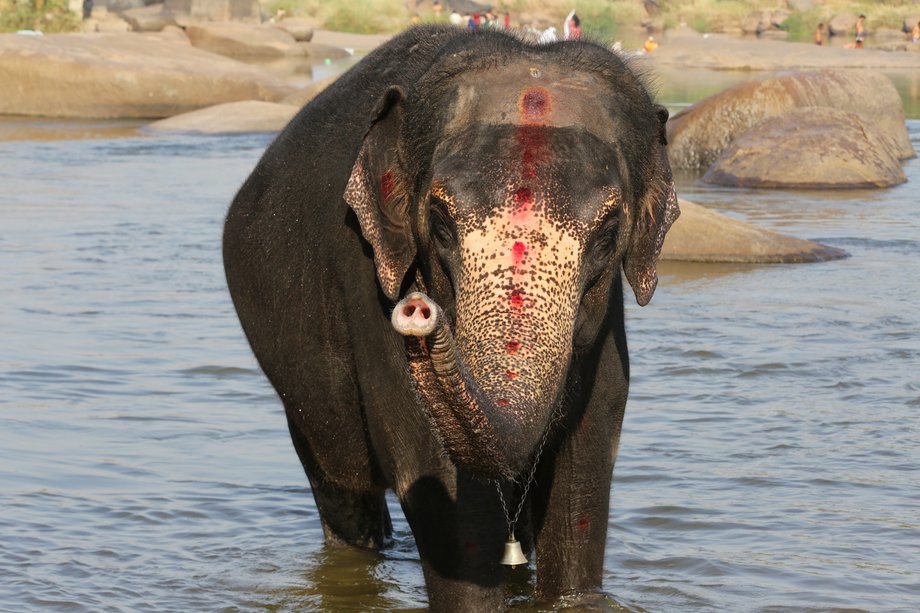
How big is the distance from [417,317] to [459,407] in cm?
25

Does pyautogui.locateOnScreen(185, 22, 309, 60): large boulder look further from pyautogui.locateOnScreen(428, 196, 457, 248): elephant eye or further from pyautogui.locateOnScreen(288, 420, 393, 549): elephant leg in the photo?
pyautogui.locateOnScreen(428, 196, 457, 248): elephant eye

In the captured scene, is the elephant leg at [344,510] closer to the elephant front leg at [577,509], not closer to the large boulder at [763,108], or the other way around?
the elephant front leg at [577,509]

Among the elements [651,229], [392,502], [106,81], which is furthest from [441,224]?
[106,81]

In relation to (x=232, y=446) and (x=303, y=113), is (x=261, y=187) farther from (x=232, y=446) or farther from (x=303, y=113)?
(x=232, y=446)

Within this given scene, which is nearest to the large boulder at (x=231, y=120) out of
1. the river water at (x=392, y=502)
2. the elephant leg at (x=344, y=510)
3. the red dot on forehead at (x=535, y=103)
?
the river water at (x=392, y=502)

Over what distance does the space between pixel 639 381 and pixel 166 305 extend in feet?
10.6

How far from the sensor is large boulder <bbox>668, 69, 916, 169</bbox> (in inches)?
725

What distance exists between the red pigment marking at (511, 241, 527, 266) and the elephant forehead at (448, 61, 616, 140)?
41 centimetres

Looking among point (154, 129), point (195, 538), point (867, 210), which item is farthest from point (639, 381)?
point (154, 129)

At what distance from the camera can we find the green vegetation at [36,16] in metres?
32.4

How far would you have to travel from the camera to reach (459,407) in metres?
3.12

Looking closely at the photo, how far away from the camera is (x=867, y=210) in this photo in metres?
14.6

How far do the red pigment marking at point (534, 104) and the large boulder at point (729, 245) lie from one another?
24.6 ft

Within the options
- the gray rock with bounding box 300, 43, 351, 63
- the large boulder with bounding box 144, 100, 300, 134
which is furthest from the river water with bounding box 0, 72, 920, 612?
the gray rock with bounding box 300, 43, 351, 63
